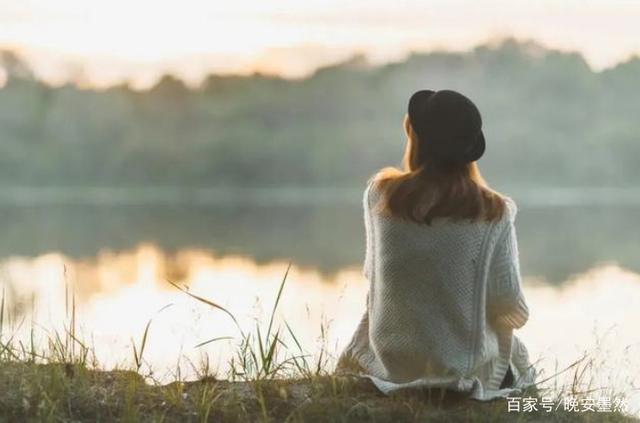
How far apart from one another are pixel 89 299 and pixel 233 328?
2765mm

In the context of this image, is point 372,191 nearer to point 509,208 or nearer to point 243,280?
point 509,208

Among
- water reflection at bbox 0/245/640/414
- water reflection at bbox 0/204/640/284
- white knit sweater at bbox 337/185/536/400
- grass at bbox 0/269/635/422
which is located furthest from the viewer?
water reflection at bbox 0/204/640/284

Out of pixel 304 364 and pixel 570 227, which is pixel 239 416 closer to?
pixel 304 364

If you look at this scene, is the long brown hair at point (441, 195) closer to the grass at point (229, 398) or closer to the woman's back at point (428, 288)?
the woman's back at point (428, 288)

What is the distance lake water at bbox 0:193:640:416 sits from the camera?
420 cm

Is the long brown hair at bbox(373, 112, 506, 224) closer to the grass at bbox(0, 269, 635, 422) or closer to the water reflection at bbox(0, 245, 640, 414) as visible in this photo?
the grass at bbox(0, 269, 635, 422)

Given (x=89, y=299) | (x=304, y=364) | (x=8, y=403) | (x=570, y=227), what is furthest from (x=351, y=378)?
(x=570, y=227)

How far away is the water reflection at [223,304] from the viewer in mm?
4188

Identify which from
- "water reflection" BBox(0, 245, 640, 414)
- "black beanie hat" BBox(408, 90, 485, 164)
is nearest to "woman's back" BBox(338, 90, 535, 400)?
"black beanie hat" BBox(408, 90, 485, 164)

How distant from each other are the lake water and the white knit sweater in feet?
1.06

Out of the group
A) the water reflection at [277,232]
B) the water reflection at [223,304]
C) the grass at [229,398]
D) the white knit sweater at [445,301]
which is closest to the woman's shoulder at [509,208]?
the white knit sweater at [445,301]

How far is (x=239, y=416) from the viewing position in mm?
2963

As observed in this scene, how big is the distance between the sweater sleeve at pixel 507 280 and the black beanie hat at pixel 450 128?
223 mm

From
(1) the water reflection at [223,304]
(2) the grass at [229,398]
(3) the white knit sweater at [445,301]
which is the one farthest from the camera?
(1) the water reflection at [223,304]
